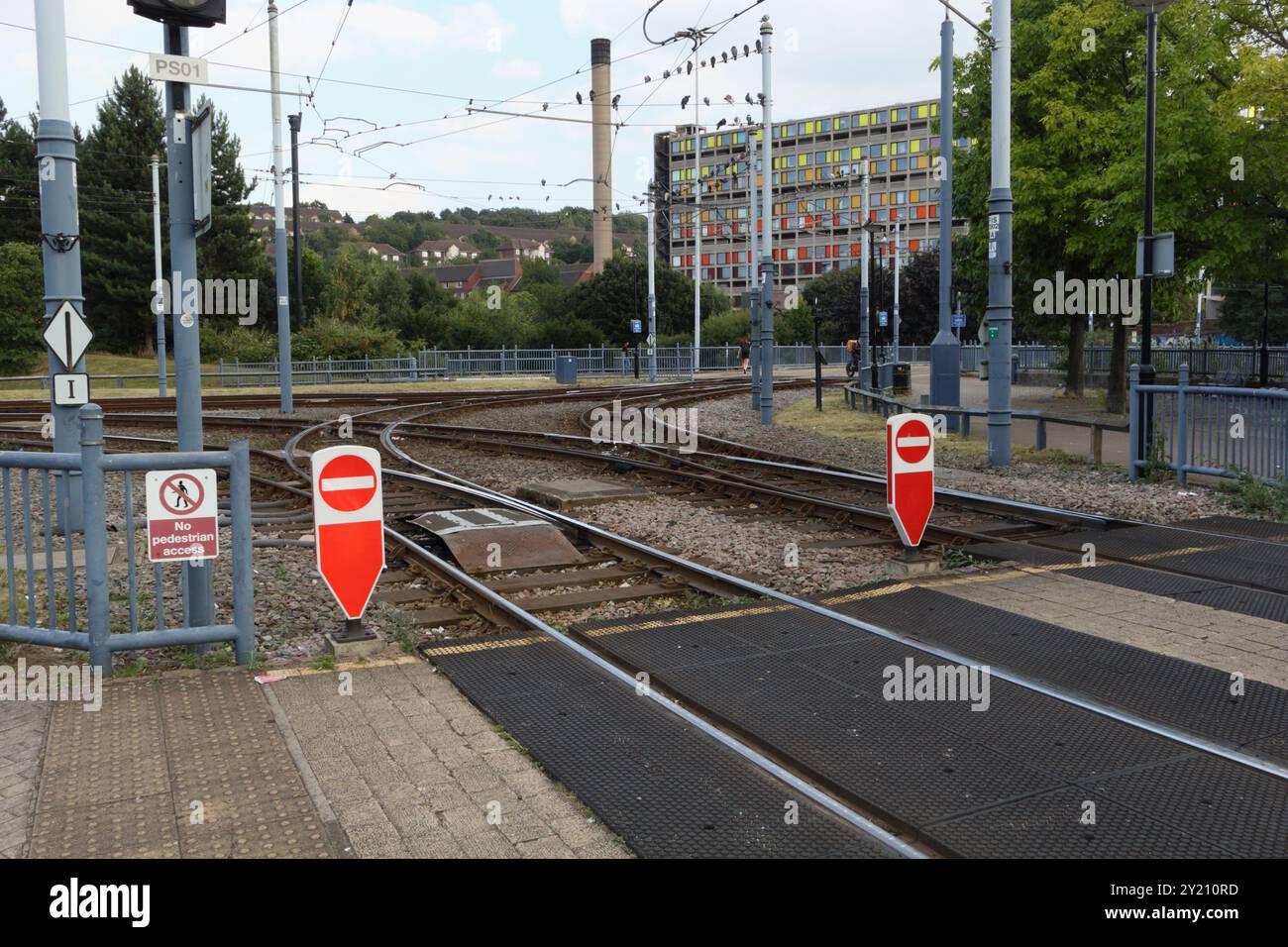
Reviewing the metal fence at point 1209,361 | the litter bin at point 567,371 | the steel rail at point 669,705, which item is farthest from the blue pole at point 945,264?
the litter bin at point 567,371

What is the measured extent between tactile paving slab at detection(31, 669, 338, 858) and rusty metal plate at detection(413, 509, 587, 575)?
11.2 ft

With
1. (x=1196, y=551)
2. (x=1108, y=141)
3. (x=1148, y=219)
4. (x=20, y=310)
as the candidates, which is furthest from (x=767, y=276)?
(x=20, y=310)

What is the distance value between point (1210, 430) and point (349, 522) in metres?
10.8

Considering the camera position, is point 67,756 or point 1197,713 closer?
point 67,756

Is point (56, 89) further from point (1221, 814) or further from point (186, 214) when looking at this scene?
point (1221, 814)

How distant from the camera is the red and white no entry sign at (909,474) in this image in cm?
905

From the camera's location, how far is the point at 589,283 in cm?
7888

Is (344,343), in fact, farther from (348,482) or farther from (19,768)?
(19,768)

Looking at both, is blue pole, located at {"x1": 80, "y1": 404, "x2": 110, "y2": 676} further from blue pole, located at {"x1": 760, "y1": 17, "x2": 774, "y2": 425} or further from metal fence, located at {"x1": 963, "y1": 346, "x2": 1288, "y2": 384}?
metal fence, located at {"x1": 963, "y1": 346, "x2": 1288, "y2": 384}

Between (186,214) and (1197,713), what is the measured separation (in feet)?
21.1

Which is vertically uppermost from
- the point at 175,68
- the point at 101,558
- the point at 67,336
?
the point at 175,68

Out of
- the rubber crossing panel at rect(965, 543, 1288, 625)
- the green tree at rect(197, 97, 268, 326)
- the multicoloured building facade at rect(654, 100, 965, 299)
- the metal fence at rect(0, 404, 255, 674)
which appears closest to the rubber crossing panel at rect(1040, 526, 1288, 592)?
the rubber crossing panel at rect(965, 543, 1288, 625)

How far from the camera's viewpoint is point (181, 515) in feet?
21.0
